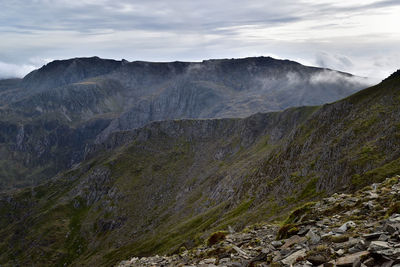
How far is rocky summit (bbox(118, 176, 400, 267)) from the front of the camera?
16.2 m

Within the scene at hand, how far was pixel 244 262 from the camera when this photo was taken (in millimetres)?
23734

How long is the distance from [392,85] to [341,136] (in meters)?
40.0

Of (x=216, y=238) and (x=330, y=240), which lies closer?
(x=330, y=240)

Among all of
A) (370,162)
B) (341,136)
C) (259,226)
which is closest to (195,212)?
(341,136)

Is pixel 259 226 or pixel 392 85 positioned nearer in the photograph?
pixel 259 226

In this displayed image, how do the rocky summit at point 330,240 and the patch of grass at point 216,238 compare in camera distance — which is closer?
the rocky summit at point 330,240

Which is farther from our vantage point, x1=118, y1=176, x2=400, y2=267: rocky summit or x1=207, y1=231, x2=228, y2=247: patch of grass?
x1=207, y1=231, x2=228, y2=247: patch of grass

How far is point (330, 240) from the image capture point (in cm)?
2067

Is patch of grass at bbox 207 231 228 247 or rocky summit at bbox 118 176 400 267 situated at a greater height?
rocky summit at bbox 118 176 400 267

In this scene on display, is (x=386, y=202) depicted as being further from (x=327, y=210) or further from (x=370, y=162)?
(x=370, y=162)

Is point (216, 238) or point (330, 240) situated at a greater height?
point (330, 240)

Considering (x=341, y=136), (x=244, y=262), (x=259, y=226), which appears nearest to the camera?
(x=244, y=262)

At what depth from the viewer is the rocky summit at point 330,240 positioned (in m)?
16.2

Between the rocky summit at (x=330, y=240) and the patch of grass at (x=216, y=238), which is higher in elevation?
the rocky summit at (x=330, y=240)
